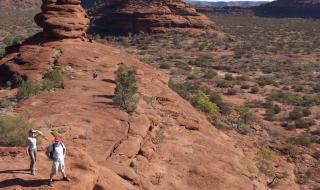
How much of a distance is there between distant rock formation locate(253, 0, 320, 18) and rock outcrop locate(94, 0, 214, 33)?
6921 cm

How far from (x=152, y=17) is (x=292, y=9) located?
8114 centimetres

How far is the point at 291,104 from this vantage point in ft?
111

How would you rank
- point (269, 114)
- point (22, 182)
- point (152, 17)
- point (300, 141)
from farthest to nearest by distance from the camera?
1. point (152, 17)
2. point (269, 114)
3. point (300, 141)
4. point (22, 182)

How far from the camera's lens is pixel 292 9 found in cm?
14125

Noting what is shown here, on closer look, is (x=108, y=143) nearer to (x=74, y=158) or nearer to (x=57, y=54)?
(x=74, y=158)

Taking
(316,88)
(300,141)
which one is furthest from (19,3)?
(300,141)

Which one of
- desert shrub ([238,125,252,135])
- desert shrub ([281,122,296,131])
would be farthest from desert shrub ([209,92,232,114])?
desert shrub ([238,125,252,135])

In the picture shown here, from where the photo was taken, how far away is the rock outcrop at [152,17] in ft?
231

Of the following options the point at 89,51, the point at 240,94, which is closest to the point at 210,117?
the point at 89,51

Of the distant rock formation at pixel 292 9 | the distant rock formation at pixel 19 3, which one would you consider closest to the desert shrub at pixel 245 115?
the distant rock formation at pixel 292 9

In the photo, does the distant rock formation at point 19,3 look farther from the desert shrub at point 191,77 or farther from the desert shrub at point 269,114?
the desert shrub at point 269,114

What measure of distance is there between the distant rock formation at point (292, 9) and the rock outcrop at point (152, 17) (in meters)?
69.2

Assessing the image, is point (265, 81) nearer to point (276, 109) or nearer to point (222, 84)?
point (222, 84)

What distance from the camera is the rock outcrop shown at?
70500 millimetres
